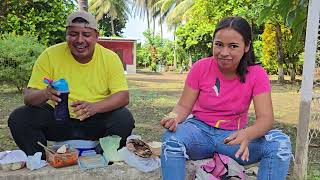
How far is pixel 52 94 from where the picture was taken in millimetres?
2639

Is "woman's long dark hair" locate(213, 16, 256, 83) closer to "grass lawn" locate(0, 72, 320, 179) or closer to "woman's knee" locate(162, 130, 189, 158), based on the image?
"woman's knee" locate(162, 130, 189, 158)

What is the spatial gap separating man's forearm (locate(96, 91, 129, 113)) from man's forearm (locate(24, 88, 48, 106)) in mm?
373

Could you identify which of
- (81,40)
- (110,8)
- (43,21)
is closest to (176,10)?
(110,8)

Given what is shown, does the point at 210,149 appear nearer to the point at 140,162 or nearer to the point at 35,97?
the point at 140,162

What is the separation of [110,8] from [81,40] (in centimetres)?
3599

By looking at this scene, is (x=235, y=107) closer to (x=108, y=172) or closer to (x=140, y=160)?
(x=140, y=160)

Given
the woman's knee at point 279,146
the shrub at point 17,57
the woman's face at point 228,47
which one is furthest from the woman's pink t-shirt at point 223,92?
the shrub at point 17,57

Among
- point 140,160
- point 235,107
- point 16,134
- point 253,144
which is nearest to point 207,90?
point 235,107

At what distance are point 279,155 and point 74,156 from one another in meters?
1.37

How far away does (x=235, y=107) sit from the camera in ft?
8.14

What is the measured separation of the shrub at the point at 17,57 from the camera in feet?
31.6

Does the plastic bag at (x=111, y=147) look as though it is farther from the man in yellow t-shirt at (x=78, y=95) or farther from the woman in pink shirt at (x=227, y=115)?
the woman in pink shirt at (x=227, y=115)

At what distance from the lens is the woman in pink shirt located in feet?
7.27

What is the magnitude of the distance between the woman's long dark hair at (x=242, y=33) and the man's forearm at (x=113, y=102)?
876mm
